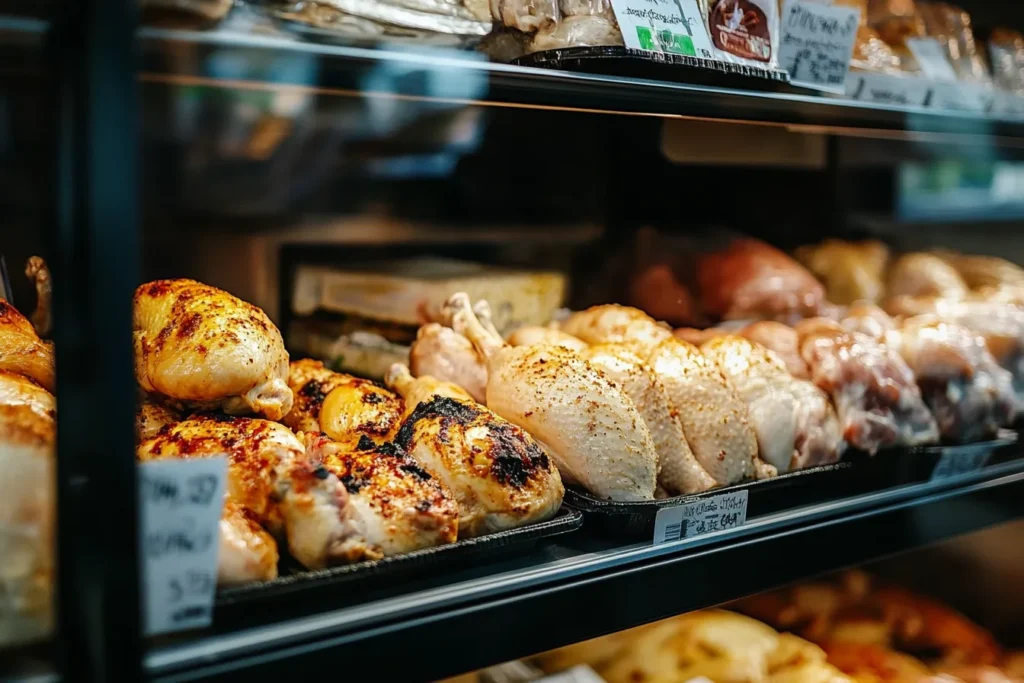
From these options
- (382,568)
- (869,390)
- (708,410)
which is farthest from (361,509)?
(869,390)

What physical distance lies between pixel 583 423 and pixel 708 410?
255mm

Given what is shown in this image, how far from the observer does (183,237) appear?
198 centimetres

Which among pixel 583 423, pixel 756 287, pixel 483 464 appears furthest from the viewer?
pixel 756 287

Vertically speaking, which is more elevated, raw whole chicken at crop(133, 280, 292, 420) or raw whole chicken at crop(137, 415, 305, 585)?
raw whole chicken at crop(133, 280, 292, 420)

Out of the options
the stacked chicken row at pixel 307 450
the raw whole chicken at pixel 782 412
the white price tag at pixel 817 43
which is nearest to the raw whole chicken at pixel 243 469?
the stacked chicken row at pixel 307 450

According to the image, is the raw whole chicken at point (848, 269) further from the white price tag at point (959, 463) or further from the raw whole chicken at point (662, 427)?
the raw whole chicken at point (662, 427)

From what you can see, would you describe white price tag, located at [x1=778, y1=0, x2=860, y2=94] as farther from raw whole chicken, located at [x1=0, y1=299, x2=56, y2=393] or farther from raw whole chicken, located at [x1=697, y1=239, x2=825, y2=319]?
raw whole chicken, located at [x1=0, y1=299, x2=56, y2=393]

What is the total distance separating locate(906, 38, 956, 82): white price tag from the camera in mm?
1877

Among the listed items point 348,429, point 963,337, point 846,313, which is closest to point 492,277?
point 348,429

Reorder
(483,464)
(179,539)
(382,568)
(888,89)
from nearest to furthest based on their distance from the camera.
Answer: (179,539)
(382,568)
(483,464)
(888,89)

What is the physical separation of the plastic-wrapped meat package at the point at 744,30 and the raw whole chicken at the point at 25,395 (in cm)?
103

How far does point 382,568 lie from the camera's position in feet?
3.16

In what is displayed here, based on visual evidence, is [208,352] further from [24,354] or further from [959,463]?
[959,463]

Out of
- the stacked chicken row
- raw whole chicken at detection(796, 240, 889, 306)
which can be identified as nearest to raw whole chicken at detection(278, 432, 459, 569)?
the stacked chicken row
